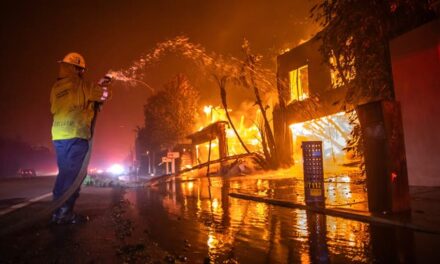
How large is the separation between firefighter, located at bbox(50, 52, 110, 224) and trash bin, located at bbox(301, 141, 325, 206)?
4417 millimetres

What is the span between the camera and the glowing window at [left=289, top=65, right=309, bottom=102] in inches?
972

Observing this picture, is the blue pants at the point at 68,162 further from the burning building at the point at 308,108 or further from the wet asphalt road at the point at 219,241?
the burning building at the point at 308,108

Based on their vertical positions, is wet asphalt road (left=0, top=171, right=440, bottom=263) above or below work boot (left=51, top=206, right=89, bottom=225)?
below

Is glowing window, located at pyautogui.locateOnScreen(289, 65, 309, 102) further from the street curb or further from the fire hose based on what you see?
the fire hose

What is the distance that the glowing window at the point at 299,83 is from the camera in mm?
24681

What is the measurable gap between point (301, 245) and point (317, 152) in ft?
13.2

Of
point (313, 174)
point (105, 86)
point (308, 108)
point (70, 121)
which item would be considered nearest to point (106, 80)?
point (105, 86)

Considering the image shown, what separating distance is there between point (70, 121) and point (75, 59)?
104 centimetres

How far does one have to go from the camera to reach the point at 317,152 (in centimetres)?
792

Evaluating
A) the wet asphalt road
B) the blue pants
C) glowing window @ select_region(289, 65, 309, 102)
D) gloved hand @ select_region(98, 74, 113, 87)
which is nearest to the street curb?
the wet asphalt road

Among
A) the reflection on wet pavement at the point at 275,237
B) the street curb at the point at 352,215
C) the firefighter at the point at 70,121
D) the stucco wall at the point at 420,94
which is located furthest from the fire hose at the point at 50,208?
the stucco wall at the point at 420,94

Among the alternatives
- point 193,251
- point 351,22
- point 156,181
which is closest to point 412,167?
point 351,22

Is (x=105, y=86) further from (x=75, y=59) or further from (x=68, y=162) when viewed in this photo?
(x=68, y=162)

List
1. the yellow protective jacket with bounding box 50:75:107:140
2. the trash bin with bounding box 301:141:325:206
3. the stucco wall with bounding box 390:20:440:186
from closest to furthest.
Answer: the yellow protective jacket with bounding box 50:75:107:140 → the trash bin with bounding box 301:141:325:206 → the stucco wall with bounding box 390:20:440:186
